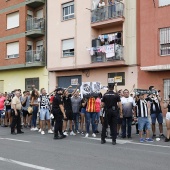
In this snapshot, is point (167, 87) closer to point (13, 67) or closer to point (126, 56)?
point (126, 56)

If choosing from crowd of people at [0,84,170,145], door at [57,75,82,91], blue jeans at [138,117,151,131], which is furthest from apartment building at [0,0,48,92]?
blue jeans at [138,117,151,131]

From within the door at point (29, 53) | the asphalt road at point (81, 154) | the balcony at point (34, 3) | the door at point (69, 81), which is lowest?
the asphalt road at point (81, 154)

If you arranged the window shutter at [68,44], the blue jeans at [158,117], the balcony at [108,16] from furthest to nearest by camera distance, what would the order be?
1. the window shutter at [68,44]
2. the balcony at [108,16]
3. the blue jeans at [158,117]

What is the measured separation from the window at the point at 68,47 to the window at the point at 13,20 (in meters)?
6.02

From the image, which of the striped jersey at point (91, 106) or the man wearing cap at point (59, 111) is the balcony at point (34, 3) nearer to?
the man wearing cap at point (59, 111)

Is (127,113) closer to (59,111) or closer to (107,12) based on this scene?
(59,111)

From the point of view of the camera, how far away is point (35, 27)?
2633 centimetres

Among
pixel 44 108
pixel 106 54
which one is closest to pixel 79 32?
pixel 106 54

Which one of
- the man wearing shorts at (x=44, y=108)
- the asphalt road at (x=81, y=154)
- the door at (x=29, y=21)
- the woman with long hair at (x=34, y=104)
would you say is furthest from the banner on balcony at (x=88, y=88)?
the door at (x=29, y=21)

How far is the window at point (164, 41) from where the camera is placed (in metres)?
19.2

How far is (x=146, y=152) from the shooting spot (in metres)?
8.20

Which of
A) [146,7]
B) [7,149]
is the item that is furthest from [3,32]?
[7,149]

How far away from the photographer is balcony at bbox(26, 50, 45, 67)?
2595cm

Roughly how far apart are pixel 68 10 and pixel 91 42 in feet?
13.6
